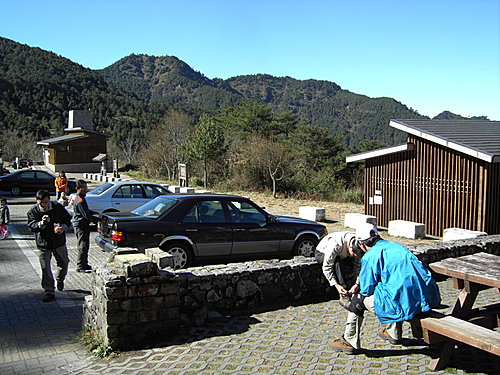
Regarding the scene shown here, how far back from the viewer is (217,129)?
33500mm

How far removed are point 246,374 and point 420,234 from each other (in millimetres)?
11566

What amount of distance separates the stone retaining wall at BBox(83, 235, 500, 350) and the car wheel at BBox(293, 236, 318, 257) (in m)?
2.57

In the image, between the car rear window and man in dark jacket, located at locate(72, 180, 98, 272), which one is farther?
the car rear window

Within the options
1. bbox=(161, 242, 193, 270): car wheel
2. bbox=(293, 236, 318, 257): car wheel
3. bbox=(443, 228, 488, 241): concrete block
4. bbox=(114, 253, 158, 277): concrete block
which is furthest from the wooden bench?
bbox=(443, 228, 488, 241): concrete block

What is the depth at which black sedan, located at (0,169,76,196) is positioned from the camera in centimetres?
2534

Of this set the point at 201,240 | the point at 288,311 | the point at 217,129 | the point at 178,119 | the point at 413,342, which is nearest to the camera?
the point at 413,342

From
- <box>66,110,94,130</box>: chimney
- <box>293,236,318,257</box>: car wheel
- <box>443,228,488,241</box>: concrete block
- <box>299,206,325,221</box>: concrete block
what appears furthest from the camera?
<box>66,110,94,130</box>: chimney

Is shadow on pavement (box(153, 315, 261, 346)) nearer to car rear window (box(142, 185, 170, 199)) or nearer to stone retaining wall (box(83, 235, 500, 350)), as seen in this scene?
stone retaining wall (box(83, 235, 500, 350))

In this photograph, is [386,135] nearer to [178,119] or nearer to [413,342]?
[178,119]

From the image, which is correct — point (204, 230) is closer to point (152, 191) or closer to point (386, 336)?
point (386, 336)

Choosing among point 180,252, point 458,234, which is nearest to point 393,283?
point 180,252

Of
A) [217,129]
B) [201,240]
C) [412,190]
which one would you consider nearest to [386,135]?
[217,129]

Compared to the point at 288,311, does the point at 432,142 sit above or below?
above

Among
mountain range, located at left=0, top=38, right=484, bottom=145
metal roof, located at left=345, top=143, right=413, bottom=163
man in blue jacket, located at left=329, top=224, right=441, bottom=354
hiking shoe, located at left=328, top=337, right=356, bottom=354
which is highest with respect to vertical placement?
mountain range, located at left=0, top=38, right=484, bottom=145
